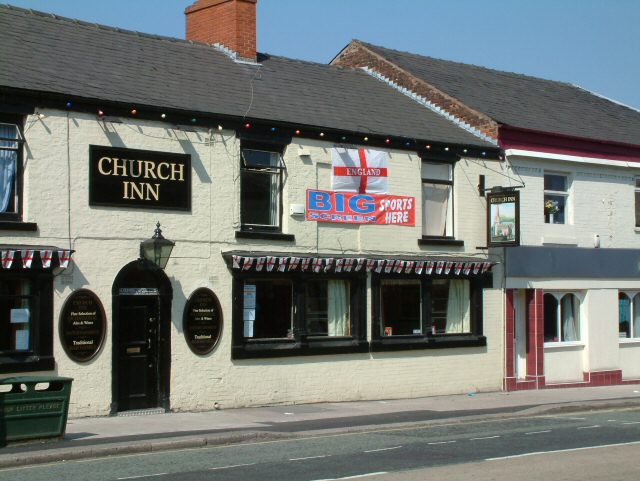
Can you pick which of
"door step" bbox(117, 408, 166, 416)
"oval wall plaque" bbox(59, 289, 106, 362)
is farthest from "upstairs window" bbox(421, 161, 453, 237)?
"oval wall plaque" bbox(59, 289, 106, 362)

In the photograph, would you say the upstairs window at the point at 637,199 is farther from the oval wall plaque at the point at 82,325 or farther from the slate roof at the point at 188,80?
the oval wall plaque at the point at 82,325

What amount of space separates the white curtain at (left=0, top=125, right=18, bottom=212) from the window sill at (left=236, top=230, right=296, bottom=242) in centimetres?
450

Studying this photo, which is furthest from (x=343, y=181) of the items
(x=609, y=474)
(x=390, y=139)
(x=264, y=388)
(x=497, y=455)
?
(x=609, y=474)

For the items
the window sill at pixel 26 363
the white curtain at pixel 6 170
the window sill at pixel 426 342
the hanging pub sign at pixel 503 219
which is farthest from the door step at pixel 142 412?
the hanging pub sign at pixel 503 219

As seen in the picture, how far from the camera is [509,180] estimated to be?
78.2 feet

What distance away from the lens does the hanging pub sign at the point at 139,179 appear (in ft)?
57.5

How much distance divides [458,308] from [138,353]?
8.30 m

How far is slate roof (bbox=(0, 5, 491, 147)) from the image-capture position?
1802cm

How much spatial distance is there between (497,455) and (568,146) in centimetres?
1362

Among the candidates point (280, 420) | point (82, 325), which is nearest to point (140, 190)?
point (82, 325)

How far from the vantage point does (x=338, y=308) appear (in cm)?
2103

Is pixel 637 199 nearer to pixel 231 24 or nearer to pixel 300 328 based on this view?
pixel 300 328

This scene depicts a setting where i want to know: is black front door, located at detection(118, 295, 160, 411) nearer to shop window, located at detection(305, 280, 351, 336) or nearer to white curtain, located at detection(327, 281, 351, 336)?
shop window, located at detection(305, 280, 351, 336)

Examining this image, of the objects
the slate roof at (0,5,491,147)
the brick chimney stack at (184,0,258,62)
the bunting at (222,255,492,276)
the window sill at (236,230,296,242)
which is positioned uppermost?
the brick chimney stack at (184,0,258,62)
